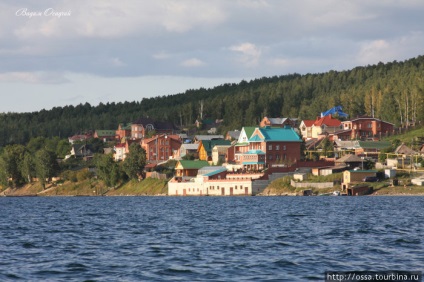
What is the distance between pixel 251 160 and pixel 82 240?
114 m

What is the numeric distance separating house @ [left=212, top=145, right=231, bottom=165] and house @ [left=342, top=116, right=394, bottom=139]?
2788cm

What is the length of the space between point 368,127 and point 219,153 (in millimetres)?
33702

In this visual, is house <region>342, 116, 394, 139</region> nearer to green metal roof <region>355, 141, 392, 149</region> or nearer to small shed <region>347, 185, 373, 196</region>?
green metal roof <region>355, 141, 392, 149</region>

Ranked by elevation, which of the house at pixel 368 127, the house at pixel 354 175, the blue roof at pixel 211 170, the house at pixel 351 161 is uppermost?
the house at pixel 368 127

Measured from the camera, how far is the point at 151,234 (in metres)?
58.5

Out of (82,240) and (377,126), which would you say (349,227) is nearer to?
(82,240)

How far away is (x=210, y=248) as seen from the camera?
1919 inches

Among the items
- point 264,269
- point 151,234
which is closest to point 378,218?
point 151,234

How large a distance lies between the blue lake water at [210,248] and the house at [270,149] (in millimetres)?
91435

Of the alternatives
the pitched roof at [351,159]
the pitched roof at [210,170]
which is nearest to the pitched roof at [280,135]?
the pitched roof at [210,170]

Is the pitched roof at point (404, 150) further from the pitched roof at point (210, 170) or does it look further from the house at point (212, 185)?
the pitched roof at point (210, 170)

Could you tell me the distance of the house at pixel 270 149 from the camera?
548 ft

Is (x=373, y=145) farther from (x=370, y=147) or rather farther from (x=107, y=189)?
(x=107, y=189)

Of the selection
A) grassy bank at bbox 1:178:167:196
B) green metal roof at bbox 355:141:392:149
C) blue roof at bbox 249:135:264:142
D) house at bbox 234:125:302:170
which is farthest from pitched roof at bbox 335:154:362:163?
grassy bank at bbox 1:178:167:196
